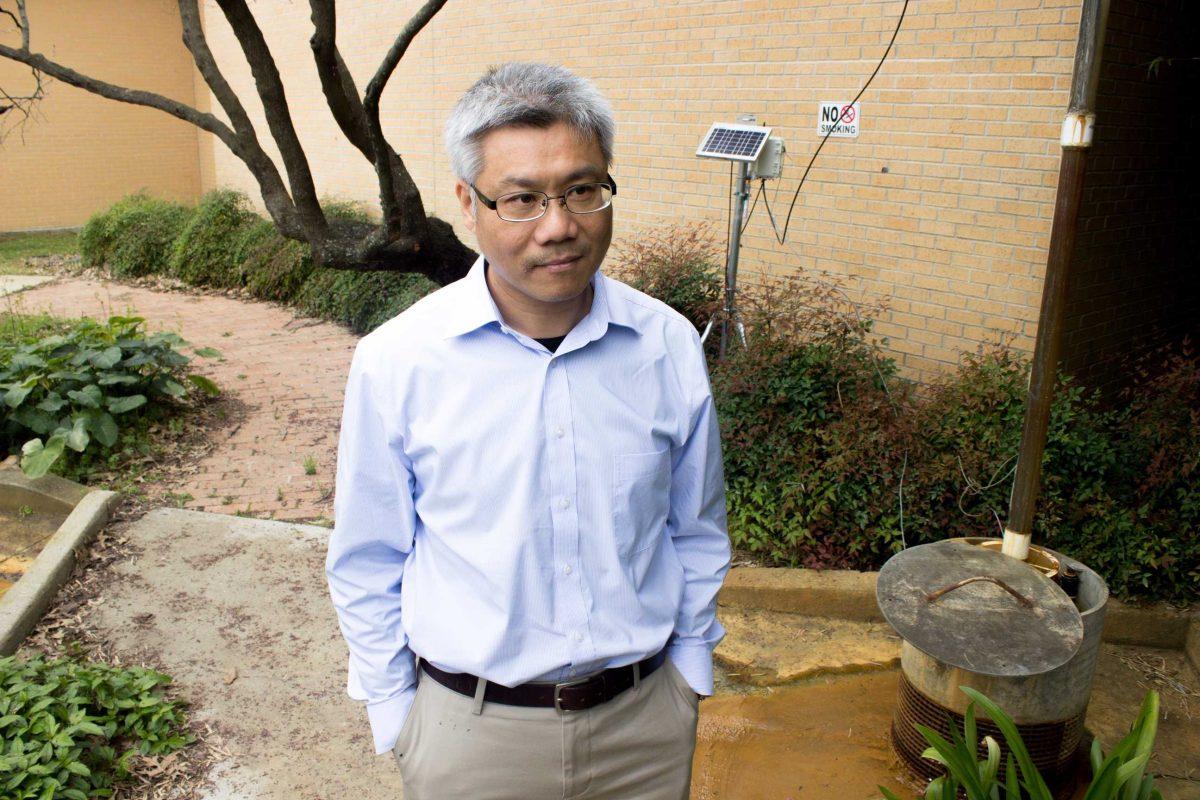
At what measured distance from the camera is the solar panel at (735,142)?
5.88 m

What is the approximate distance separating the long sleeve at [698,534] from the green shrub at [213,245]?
38.7ft

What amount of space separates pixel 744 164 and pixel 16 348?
549 cm

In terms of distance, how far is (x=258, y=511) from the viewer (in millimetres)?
5902

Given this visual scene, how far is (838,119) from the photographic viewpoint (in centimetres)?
655

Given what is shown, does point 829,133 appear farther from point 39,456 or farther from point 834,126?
point 39,456

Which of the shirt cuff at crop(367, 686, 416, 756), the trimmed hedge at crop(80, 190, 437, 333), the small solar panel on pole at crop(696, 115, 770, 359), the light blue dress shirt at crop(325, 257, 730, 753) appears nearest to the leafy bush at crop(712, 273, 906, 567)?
the small solar panel on pole at crop(696, 115, 770, 359)

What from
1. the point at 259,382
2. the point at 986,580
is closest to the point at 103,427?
the point at 259,382

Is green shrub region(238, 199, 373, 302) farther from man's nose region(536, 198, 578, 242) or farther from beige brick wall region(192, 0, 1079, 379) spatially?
man's nose region(536, 198, 578, 242)

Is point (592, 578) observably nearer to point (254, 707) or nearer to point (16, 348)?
point (254, 707)

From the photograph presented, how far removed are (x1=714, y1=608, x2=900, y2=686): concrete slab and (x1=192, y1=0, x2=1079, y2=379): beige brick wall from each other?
7.67ft

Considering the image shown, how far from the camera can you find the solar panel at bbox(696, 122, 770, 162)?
5875 mm

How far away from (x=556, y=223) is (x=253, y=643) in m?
3.28

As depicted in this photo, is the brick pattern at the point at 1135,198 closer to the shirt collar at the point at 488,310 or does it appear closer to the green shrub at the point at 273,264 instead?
the shirt collar at the point at 488,310

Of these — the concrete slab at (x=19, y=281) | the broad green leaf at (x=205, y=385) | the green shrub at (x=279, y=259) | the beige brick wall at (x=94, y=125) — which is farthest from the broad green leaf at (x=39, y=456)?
the beige brick wall at (x=94, y=125)
